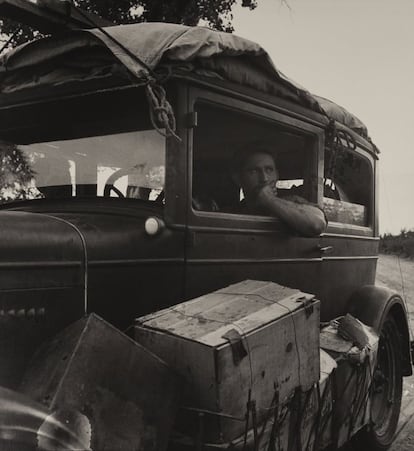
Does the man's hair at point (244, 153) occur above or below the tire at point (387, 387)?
above

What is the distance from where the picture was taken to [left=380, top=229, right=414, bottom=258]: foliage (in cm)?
1631

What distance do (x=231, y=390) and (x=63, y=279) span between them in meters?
0.73

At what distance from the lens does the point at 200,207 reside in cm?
254

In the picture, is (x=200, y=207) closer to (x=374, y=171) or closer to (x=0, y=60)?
(x=0, y=60)

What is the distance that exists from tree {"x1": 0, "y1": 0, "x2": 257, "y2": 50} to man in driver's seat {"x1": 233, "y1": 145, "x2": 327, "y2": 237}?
297 inches

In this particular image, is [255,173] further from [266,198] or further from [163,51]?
[163,51]

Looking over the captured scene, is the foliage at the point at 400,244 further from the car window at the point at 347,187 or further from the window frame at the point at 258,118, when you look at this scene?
the window frame at the point at 258,118

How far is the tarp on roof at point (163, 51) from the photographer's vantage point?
2.22 metres

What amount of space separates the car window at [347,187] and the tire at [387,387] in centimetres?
74

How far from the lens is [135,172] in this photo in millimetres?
2512

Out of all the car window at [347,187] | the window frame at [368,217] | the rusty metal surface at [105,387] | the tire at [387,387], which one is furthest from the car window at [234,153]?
the tire at [387,387]

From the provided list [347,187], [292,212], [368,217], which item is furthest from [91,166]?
[368,217]

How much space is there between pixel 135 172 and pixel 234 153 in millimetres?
653

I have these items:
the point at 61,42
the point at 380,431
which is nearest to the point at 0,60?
the point at 61,42
